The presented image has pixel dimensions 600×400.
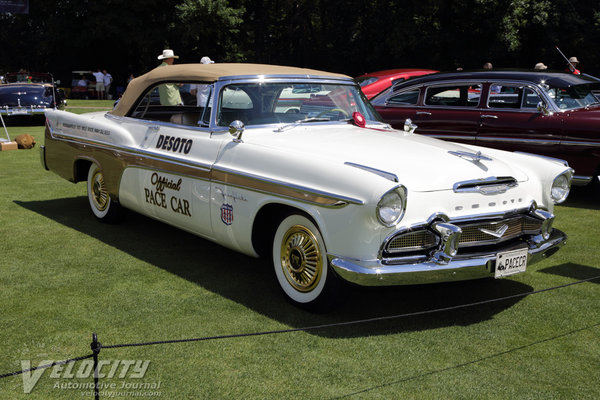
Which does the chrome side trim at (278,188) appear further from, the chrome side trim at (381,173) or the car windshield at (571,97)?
the car windshield at (571,97)

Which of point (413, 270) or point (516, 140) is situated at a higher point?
point (516, 140)

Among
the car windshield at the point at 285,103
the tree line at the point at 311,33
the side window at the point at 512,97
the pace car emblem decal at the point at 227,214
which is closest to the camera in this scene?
the pace car emblem decal at the point at 227,214

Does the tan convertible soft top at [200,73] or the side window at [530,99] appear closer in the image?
the tan convertible soft top at [200,73]

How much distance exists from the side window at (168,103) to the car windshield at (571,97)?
4.76 meters

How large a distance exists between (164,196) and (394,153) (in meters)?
2.04

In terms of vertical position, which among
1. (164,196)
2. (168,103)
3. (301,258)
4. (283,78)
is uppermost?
(283,78)

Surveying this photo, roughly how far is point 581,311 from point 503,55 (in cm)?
2506

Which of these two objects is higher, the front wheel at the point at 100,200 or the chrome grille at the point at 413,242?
the chrome grille at the point at 413,242

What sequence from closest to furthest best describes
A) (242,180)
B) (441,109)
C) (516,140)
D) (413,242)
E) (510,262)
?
(413,242)
(510,262)
(242,180)
(516,140)
(441,109)

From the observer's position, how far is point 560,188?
489cm

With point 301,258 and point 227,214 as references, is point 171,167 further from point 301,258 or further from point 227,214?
point 301,258

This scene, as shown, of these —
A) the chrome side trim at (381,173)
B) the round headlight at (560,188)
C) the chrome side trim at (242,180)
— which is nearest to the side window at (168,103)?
the chrome side trim at (242,180)

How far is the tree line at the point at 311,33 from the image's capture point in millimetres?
27719

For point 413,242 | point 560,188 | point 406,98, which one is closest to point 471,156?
point 560,188
